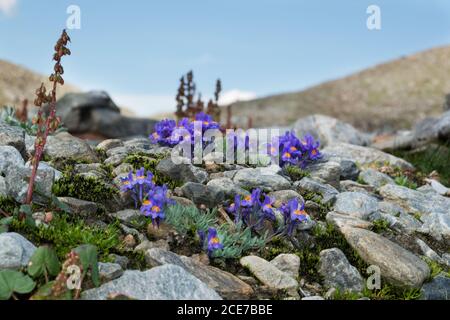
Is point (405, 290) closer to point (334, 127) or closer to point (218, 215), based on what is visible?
point (218, 215)

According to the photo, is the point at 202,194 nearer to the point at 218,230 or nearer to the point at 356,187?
the point at 218,230

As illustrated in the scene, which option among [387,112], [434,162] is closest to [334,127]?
[434,162]

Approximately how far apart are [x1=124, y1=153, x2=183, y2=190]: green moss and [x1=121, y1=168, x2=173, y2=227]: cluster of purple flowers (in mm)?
601

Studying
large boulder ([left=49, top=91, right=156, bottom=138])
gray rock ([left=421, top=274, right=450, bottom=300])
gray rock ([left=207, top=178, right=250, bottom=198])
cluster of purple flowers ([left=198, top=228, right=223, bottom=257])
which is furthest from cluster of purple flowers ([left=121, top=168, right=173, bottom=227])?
large boulder ([left=49, top=91, right=156, bottom=138])

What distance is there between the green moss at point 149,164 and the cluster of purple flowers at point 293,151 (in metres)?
1.49

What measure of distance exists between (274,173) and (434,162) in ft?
15.6

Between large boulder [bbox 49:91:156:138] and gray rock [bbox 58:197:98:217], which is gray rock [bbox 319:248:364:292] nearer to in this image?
gray rock [bbox 58:197:98:217]

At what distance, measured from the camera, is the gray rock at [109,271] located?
427 cm

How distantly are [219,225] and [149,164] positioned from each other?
4.28 feet

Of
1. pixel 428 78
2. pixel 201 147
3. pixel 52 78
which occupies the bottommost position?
pixel 201 147

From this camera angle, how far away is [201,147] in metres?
6.89

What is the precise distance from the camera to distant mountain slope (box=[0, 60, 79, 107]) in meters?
35.9

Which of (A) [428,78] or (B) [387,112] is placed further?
(A) [428,78]
